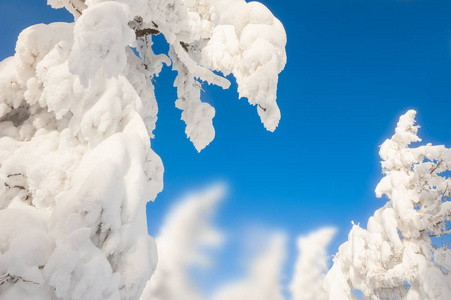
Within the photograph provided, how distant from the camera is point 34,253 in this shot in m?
2.63

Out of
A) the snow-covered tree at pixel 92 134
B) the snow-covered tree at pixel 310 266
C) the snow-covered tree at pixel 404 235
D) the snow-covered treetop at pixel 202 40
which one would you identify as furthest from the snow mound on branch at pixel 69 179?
the snow-covered tree at pixel 310 266

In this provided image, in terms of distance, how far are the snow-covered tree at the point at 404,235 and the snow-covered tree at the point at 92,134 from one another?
795cm

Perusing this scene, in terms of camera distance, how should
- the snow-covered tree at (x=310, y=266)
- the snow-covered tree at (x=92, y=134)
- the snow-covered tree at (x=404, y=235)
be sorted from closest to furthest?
the snow-covered tree at (x=92, y=134) < the snow-covered tree at (x=404, y=235) < the snow-covered tree at (x=310, y=266)

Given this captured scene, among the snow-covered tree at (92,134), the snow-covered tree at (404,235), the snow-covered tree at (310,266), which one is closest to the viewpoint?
the snow-covered tree at (92,134)

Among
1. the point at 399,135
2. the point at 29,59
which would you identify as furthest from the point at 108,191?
the point at 399,135

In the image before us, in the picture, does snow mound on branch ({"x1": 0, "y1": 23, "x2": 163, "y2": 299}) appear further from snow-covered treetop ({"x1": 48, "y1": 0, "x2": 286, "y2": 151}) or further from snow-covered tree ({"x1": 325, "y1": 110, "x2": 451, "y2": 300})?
snow-covered tree ({"x1": 325, "y1": 110, "x2": 451, "y2": 300})

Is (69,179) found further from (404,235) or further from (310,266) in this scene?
(310,266)

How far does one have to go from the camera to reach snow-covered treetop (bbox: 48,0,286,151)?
103 inches

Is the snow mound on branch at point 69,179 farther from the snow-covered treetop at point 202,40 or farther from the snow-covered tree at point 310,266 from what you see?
the snow-covered tree at point 310,266

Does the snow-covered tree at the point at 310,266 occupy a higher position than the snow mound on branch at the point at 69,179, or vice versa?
the snow-covered tree at the point at 310,266

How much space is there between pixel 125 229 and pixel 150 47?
4.45m

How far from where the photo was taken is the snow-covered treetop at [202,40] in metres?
2.61

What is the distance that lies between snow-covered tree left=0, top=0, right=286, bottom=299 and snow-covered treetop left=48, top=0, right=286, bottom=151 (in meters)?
0.02

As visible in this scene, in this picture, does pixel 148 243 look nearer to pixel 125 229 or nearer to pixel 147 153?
pixel 125 229
